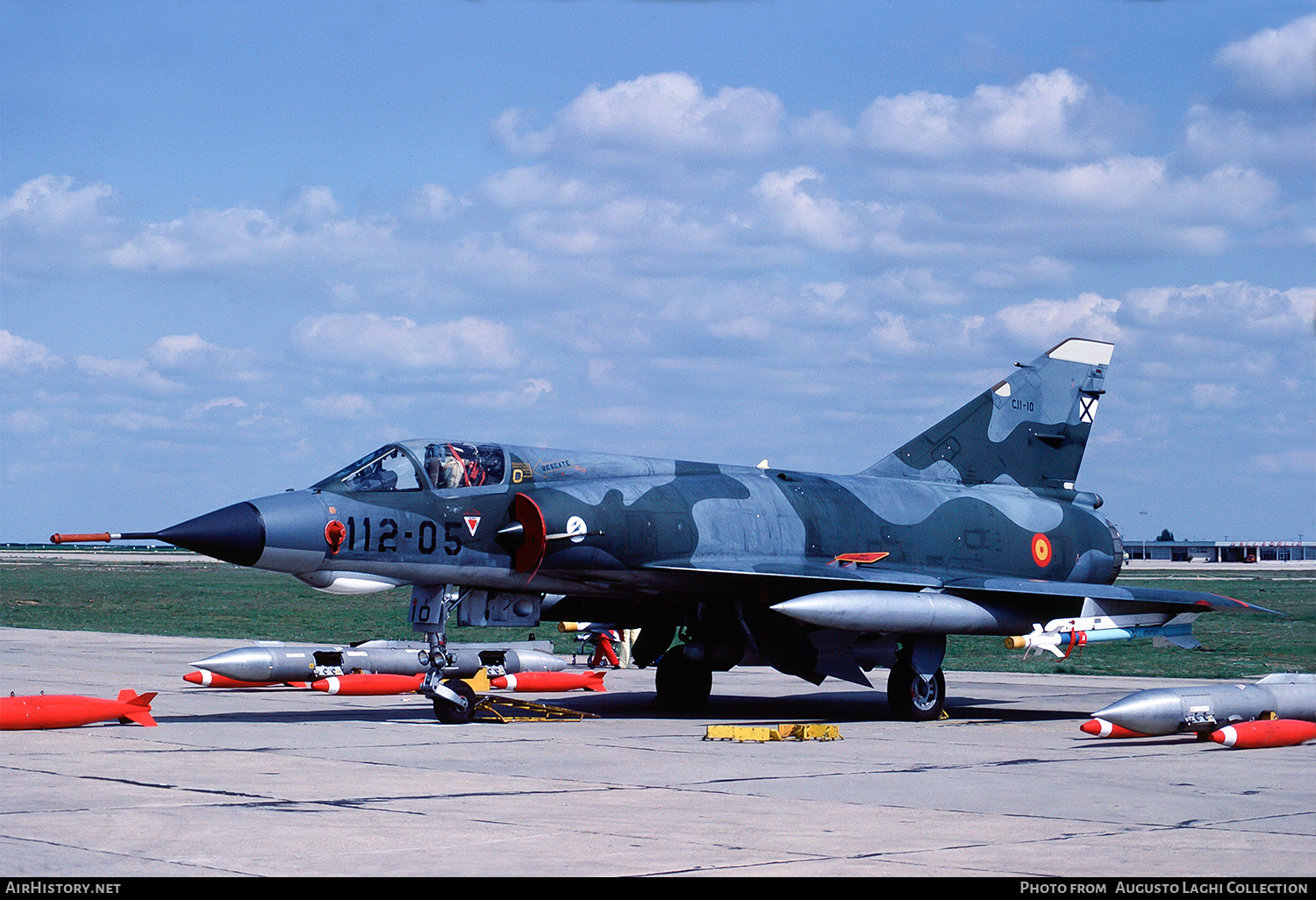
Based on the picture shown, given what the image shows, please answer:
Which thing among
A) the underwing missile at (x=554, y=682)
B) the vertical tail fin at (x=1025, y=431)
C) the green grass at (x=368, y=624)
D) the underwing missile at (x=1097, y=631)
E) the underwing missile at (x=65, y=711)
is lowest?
the green grass at (x=368, y=624)

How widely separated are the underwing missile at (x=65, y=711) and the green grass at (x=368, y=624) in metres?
13.4

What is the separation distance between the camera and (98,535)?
47.4 feet

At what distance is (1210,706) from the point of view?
51.5 ft

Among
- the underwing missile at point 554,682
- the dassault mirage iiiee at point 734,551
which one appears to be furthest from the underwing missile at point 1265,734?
the underwing missile at point 554,682

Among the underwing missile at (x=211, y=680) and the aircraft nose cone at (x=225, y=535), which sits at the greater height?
the aircraft nose cone at (x=225, y=535)

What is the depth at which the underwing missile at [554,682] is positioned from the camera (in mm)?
22250

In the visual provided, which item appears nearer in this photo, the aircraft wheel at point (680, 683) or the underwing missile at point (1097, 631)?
the underwing missile at point (1097, 631)

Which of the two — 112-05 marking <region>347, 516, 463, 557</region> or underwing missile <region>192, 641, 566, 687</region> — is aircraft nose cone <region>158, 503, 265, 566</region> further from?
underwing missile <region>192, 641, 566, 687</region>

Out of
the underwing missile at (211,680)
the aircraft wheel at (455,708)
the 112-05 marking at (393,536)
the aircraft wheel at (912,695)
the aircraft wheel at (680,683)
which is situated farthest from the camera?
the underwing missile at (211,680)

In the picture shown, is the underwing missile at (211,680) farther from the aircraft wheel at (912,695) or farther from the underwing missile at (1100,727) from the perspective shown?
the underwing missile at (1100,727)

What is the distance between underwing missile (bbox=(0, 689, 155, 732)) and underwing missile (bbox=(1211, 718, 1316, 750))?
11211mm

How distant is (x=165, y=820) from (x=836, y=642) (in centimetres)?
1093

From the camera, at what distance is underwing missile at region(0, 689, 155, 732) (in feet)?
50.2
